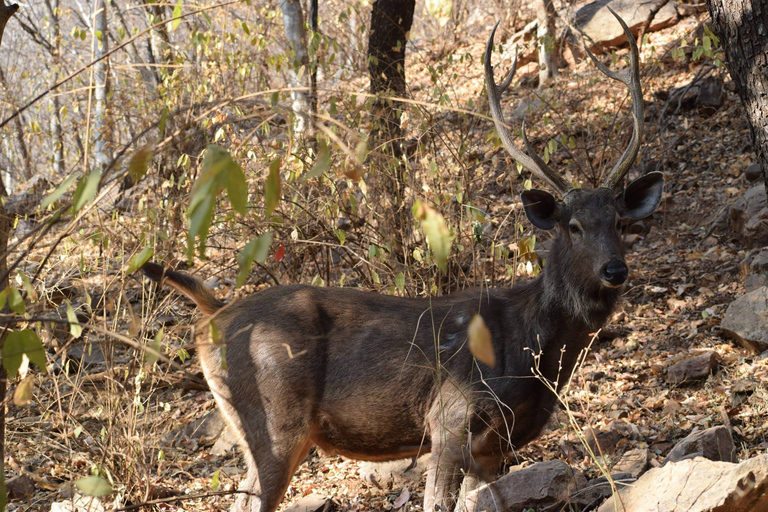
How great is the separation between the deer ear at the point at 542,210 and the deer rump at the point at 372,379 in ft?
1.95

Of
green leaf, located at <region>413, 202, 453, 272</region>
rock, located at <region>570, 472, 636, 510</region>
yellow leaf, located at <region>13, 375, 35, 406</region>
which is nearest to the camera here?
green leaf, located at <region>413, 202, 453, 272</region>

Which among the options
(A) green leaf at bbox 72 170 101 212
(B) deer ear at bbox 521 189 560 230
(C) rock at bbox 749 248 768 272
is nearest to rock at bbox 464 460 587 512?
(B) deer ear at bbox 521 189 560 230

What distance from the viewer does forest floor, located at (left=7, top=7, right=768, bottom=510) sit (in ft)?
20.4

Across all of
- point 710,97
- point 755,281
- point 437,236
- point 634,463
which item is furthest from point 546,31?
point 437,236

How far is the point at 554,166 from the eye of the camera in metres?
12.1

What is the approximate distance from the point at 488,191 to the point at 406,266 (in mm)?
4903

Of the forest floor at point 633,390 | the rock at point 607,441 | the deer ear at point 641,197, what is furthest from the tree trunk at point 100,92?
the rock at point 607,441

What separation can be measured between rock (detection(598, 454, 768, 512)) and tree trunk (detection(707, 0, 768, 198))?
2772mm

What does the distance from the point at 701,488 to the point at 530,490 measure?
1.21 metres

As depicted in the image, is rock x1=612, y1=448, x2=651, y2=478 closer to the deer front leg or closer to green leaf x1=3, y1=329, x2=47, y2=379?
the deer front leg

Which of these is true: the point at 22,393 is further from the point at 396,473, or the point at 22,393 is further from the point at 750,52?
the point at 750,52

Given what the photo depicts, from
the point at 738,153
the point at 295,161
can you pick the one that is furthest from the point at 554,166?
the point at 295,161

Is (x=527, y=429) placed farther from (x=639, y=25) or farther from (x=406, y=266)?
(x=639, y=25)

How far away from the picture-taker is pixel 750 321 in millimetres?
7469
